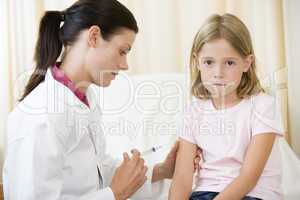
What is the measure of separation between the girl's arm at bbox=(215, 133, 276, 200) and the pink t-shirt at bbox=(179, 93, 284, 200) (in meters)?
0.02

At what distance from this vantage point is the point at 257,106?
1.07 metres

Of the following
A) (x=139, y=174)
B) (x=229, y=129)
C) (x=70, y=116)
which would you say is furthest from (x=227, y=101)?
(x=70, y=116)

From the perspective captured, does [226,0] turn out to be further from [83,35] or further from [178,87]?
[83,35]

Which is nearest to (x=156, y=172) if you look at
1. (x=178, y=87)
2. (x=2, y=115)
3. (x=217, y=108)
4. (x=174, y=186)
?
(x=174, y=186)

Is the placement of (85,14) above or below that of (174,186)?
above

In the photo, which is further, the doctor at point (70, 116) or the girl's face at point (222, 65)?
the girl's face at point (222, 65)

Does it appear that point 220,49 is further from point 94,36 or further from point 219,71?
point 94,36

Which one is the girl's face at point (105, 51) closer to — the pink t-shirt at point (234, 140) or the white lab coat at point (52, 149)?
the white lab coat at point (52, 149)

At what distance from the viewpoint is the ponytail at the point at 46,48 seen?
1074mm

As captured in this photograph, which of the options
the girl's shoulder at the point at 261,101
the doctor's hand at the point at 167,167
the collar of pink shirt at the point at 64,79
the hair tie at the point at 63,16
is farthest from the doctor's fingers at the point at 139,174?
the hair tie at the point at 63,16

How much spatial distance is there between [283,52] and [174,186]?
3.14 feet

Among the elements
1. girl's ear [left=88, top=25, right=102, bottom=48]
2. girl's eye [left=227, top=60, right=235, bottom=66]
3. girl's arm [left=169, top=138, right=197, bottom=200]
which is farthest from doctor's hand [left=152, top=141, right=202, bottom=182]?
girl's ear [left=88, top=25, right=102, bottom=48]

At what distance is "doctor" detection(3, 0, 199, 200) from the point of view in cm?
91

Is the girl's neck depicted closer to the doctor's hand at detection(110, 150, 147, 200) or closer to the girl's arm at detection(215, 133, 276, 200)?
the girl's arm at detection(215, 133, 276, 200)
